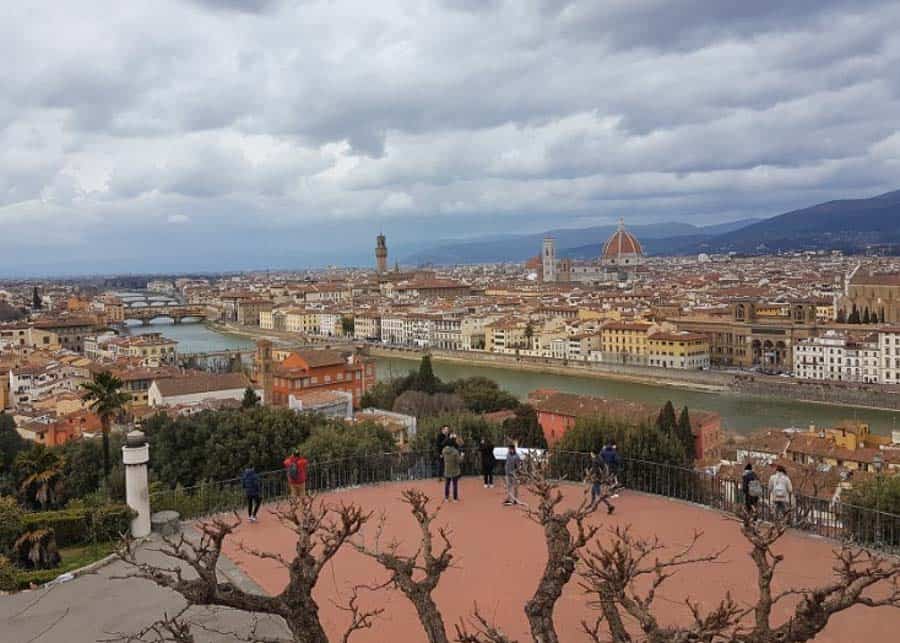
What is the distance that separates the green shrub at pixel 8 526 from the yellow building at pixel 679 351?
92.5 ft

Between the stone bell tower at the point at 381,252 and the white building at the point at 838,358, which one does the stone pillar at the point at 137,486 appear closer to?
the white building at the point at 838,358

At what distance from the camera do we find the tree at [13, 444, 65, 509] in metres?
6.06

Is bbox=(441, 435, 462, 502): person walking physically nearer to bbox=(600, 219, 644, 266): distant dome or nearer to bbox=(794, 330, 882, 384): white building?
bbox=(794, 330, 882, 384): white building

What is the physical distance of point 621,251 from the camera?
88000mm

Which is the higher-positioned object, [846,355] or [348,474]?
[348,474]

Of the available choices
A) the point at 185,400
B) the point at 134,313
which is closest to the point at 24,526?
the point at 185,400

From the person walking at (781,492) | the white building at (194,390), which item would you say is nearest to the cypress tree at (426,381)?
Answer: the white building at (194,390)

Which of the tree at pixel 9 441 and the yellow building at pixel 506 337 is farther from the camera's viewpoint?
the yellow building at pixel 506 337

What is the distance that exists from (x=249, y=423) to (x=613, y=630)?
7.60 metres

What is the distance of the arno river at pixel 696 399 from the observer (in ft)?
72.4

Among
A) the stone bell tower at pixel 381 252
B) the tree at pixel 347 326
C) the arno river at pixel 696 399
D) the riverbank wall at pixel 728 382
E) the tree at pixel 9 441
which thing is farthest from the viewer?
the stone bell tower at pixel 381 252

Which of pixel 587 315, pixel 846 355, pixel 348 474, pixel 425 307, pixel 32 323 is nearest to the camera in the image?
pixel 348 474

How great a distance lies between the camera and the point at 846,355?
28.4 metres

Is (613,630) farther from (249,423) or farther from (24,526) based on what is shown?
(249,423)
